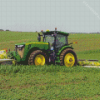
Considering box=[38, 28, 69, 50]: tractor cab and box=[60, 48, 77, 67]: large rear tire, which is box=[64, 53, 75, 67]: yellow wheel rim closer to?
box=[60, 48, 77, 67]: large rear tire

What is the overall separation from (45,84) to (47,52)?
144 inches

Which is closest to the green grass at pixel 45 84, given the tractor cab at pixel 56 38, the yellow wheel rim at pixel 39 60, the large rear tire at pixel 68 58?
the yellow wheel rim at pixel 39 60

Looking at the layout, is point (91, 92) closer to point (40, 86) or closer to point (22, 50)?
point (40, 86)

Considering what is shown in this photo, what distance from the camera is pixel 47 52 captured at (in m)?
10.6

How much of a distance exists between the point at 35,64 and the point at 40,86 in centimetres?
318

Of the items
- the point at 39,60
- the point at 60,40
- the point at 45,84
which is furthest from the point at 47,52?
the point at 45,84

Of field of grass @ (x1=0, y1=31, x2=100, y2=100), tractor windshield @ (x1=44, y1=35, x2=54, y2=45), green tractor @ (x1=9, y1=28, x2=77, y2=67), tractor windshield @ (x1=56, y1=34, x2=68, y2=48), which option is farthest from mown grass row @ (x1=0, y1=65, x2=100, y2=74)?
tractor windshield @ (x1=44, y1=35, x2=54, y2=45)

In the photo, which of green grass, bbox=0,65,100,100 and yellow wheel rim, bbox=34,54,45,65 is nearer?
green grass, bbox=0,65,100,100

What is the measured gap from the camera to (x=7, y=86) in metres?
6.77

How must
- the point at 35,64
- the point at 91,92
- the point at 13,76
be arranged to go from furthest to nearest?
the point at 35,64 → the point at 13,76 → the point at 91,92

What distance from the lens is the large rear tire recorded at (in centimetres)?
1070

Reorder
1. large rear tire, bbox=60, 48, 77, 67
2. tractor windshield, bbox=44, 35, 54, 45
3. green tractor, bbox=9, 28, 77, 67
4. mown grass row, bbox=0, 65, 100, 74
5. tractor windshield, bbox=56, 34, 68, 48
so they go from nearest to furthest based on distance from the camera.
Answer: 1. mown grass row, bbox=0, 65, 100, 74
2. green tractor, bbox=9, 28, 77, 67
3. large rear tire, bbox=60, 48, 77, 67
4. tractor windshield, bbox=56, 34, 68, 48
5. tractor windshield, bbox=44, 35, 54, 45

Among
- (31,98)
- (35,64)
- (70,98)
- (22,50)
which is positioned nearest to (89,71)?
(35,64)

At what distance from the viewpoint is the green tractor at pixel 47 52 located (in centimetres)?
993
